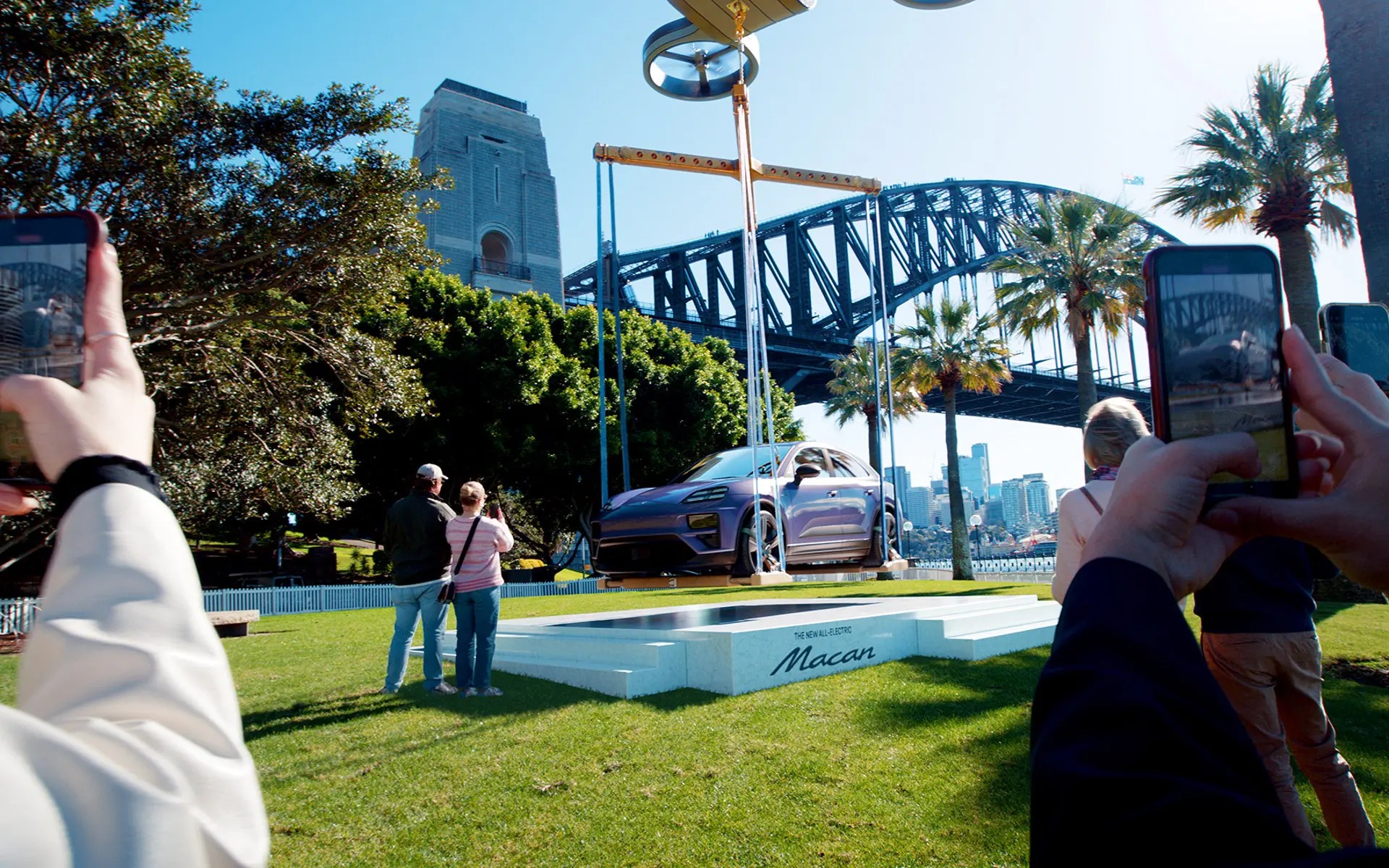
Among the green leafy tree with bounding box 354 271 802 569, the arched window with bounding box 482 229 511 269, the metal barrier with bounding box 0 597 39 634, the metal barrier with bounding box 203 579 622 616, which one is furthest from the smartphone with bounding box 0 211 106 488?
the arched window with bounding box 482 229 511 269

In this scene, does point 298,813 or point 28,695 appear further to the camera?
point 298,813

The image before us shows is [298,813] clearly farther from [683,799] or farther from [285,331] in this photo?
[285,331]

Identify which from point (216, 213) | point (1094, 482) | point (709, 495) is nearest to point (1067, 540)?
point (1094, 482)

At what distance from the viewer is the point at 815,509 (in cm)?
678

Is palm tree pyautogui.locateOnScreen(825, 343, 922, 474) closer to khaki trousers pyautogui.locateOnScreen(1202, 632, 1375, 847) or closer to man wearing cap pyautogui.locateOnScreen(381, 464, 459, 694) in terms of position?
man wearing cap pyautogui.locateOnScreen(381, 464, 459, 694)

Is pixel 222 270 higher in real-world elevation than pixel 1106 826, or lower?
higher

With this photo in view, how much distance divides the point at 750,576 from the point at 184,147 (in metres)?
9.62

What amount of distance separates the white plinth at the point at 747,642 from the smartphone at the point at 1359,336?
15.7ft

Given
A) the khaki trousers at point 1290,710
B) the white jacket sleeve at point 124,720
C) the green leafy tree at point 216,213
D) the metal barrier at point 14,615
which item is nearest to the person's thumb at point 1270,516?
the white jacket sleeve at point 124,720

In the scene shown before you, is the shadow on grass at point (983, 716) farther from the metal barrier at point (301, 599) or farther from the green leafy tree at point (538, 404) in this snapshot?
the green leafy tree at point (538, 404)

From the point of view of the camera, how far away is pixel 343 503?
2334 centimetres

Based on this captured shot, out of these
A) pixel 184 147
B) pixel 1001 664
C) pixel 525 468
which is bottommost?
pixel 1001 664

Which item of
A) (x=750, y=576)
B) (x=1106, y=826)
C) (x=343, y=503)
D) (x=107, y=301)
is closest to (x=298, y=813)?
(x=750, y=576)

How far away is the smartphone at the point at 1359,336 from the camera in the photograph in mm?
2201
